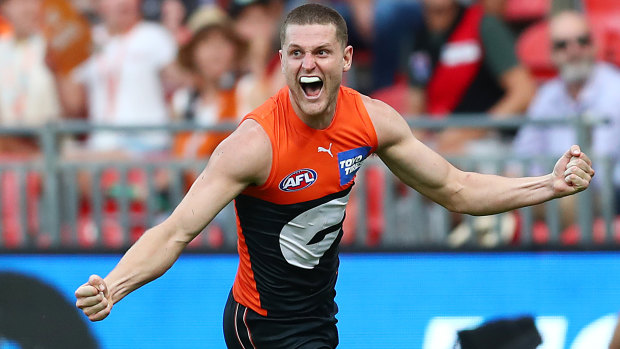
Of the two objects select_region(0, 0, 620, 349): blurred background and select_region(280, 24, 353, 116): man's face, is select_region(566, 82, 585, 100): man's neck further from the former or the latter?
select_region(280, 24, 353, 116): man's face

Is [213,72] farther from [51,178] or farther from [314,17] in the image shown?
[314,17]

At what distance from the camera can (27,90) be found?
954 cm

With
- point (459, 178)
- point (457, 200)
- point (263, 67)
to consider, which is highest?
point (263, 67)

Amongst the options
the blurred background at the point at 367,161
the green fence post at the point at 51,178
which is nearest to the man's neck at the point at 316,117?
the blurred background at the point at 367,161

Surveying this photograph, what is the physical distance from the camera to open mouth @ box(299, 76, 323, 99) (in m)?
4.36

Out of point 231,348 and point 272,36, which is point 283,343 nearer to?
point 231,348

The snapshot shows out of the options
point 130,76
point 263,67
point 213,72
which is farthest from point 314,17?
point 130,76

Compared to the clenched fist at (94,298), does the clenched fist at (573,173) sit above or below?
above

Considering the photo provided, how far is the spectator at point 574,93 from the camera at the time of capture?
26.4 ft

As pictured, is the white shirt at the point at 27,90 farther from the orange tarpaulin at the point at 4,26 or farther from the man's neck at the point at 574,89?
the man's neck at the point at 574,89

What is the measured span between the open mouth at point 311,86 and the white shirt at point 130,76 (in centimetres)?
507

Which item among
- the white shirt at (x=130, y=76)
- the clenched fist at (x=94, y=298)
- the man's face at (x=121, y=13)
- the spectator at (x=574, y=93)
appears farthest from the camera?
the man's face at (x=121, y=13)

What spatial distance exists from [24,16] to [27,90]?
0.75 m

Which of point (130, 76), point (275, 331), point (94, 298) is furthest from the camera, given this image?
point (130, 76)
